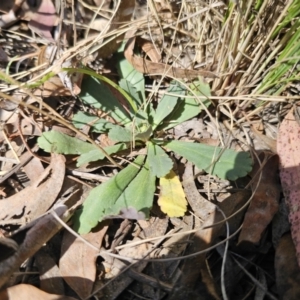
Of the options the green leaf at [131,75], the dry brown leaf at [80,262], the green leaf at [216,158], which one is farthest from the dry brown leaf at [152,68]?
the dry brown leaf at [80,262]

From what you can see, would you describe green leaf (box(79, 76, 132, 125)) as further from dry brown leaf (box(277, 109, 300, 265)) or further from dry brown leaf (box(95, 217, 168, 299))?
dry brown leaf (box(277, 109, 300, 265))

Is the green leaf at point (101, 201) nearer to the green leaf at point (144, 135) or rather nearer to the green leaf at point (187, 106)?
the green leaf at point (144, 135)

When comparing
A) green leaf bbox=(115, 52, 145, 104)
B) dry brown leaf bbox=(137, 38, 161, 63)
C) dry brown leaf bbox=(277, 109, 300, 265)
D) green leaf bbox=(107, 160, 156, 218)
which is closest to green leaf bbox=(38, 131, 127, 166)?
green leaf bbox=(107, 160, 156, 218)

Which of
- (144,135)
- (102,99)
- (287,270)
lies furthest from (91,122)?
(287,270)

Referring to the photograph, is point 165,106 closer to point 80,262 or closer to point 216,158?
point 216,158

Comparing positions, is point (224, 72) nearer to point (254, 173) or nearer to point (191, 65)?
point (191, 65)

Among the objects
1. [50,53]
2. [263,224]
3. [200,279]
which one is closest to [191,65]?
[50,53]

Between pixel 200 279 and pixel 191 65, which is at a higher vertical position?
pixel 191 65
